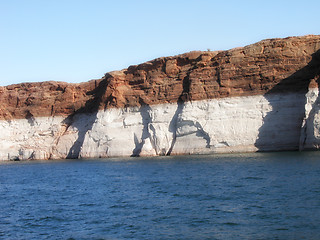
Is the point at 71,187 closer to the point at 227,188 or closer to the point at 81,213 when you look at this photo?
the point at 81,213

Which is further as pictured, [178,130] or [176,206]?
[178,130]

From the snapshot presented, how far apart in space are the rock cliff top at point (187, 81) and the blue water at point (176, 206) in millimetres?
13421

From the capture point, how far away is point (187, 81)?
137 feet

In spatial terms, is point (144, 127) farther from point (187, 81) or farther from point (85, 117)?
point (85, 117)

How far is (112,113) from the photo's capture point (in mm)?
45375

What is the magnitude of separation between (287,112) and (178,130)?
10568mm

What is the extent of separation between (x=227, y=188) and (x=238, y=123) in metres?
19.4

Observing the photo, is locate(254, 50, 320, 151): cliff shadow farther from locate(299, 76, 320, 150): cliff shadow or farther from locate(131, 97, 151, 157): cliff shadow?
locate(131, 97, 151, 157): cliff shadow

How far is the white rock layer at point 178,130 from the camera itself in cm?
3446

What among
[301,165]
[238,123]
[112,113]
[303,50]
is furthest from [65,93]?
[301,165]

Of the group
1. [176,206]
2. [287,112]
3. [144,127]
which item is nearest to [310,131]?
Result: [287,112]

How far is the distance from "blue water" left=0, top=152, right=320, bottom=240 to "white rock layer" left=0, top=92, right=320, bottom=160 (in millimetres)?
10148

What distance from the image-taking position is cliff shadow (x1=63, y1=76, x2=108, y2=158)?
48281 millimetres

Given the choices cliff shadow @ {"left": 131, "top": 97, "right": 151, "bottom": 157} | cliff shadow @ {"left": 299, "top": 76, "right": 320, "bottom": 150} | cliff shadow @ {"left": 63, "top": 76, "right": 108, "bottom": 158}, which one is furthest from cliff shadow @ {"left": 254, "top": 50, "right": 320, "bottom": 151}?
cliff shadow @ {"left": 63, "top": 76, "right": 108, "bottom": 158}
